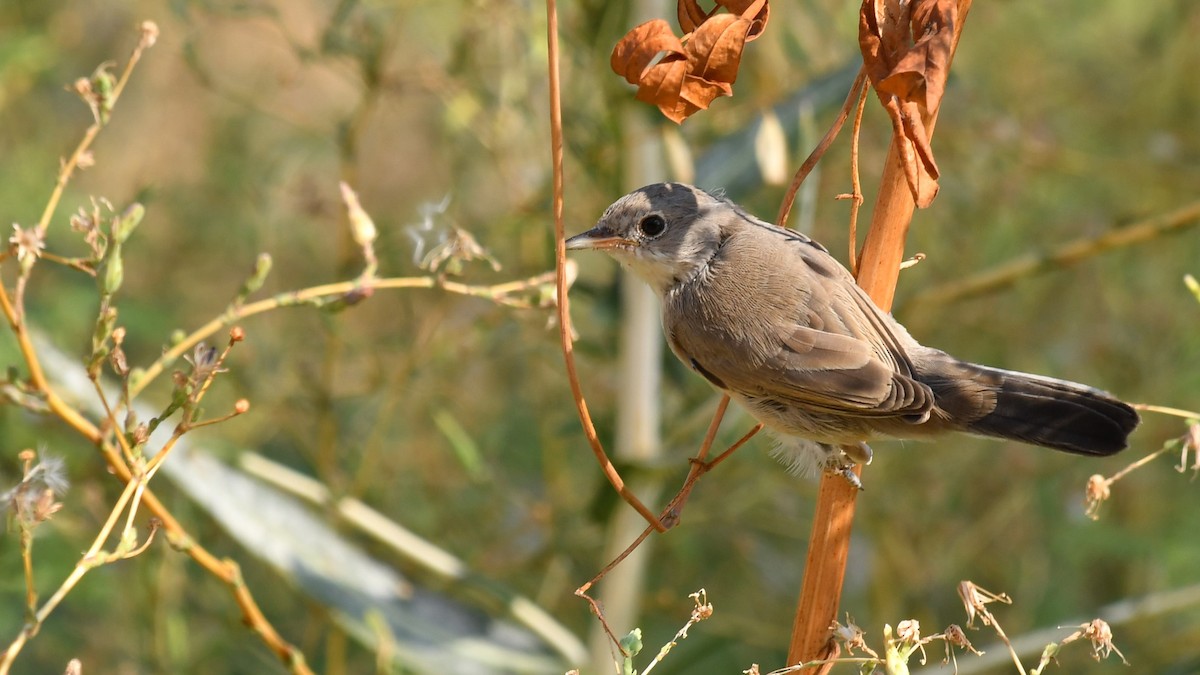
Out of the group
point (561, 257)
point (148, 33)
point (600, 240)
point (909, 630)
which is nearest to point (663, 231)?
point (600, 240)

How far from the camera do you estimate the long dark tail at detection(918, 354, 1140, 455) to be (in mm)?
2092

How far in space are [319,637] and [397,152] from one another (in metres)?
3.60

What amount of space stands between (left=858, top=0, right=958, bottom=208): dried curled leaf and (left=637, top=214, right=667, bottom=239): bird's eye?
1.08m

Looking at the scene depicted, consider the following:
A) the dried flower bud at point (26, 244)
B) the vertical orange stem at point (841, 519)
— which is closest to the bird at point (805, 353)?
the vertical orange stem at point (841, 519)

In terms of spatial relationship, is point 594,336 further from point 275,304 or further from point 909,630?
point 909,630

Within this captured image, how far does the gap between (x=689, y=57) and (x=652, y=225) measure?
1025mm

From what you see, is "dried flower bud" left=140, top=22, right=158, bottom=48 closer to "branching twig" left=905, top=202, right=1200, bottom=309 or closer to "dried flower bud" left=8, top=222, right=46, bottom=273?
"dried flower bud" left=8, top=222, right=46, bottom=273

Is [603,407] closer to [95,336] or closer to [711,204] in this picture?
[711,204]

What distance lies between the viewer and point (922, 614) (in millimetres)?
3883

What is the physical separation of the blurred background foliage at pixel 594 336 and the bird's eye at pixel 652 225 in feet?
1.73

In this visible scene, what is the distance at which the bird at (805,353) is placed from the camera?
89.4 inches

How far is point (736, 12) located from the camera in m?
1.69

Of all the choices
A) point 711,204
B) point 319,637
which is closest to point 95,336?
point 711,204

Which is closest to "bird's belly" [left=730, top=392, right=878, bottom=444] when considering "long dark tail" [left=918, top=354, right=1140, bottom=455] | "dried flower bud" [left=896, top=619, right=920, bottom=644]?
"long dark tail" [left=918, top=354, right=1140, bottom=455]
